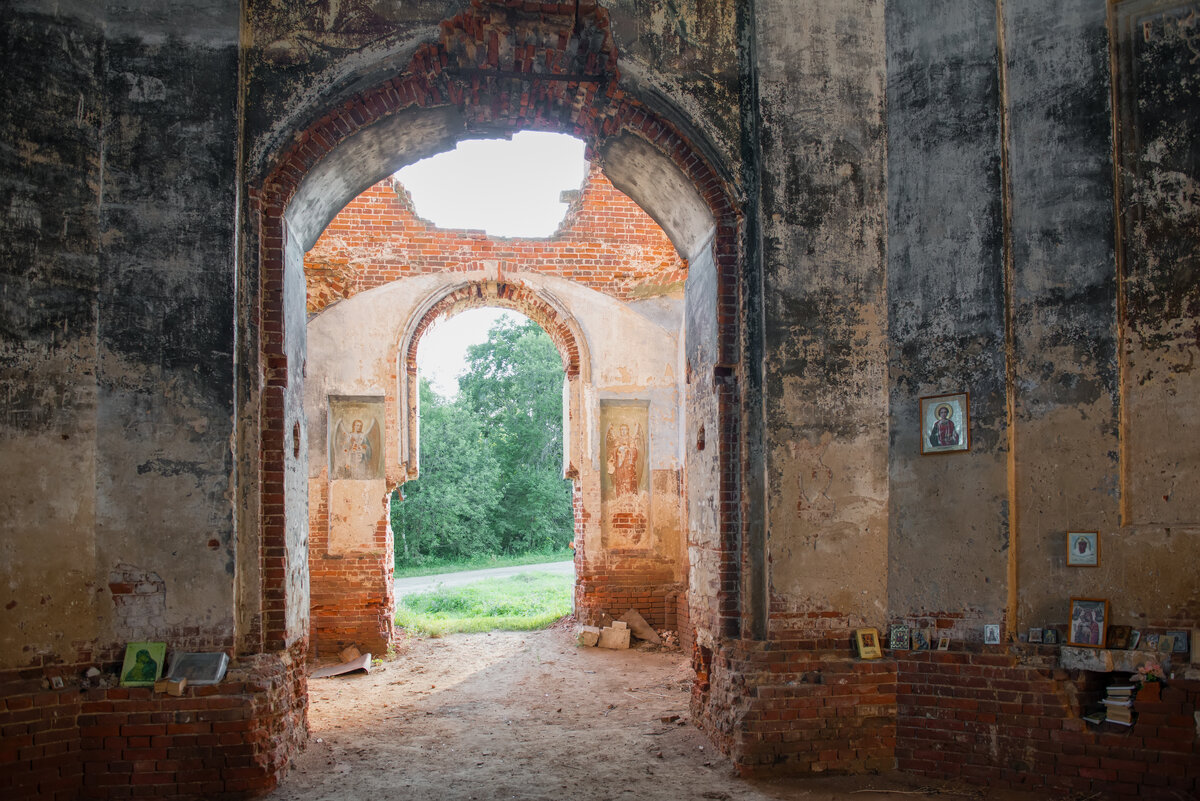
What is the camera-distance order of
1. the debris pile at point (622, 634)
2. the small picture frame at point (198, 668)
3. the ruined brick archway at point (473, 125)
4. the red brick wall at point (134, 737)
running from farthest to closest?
the debris pile at point (622, 634) < the ruined brick archway at point (473, 125) < the small picture frame at point (198, 668) < the red brick wall at point (134, 737)

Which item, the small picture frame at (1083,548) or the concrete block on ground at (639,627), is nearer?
the small picture frame at (1083,548)

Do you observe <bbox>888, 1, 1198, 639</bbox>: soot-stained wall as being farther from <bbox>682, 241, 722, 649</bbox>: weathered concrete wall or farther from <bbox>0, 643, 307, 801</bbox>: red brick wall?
<bbox>0, 643, 307, 801</bbox>: red brick wall

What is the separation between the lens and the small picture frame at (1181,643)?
16.5 feet

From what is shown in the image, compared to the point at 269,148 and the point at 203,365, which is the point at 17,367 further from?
the point at 269,148

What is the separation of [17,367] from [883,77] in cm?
598

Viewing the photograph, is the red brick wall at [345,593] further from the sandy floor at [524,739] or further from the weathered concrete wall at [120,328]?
the weathered concrete wall at [120,328]

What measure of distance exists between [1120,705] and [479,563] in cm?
2263

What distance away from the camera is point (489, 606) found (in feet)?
49.2

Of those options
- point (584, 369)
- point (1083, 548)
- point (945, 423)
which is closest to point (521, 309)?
point (584, 369)

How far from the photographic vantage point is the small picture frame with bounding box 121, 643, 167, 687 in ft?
16.9

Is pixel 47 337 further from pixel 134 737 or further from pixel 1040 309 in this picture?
pixel 1040 309

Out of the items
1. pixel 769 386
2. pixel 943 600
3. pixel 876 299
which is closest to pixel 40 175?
pixel 769 386

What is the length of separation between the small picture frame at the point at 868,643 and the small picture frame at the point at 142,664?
14.6 ft

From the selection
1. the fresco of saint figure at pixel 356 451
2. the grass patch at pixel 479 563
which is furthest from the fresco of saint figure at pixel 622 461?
the grass patch at pixel 479 563
